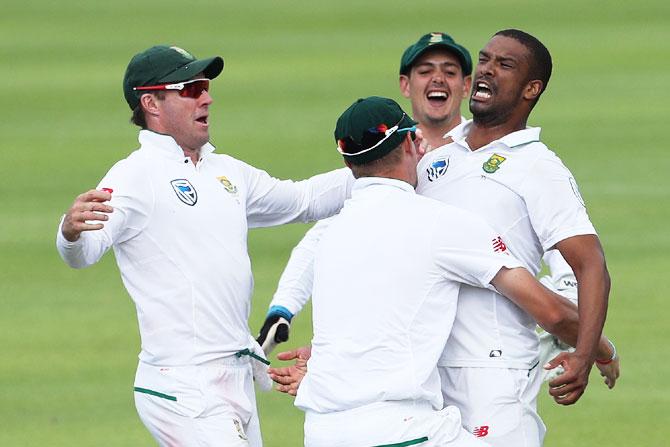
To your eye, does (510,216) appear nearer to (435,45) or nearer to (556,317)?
(556,317)

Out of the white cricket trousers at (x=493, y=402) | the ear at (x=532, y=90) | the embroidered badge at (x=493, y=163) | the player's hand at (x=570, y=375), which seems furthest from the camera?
the ear at (x=532, y=90)

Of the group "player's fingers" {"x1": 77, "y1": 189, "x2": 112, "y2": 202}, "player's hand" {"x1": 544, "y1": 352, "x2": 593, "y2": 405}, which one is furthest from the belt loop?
"player's hand" {"x1": 544, "y1": 352, "x2": 593, "y2": 405}

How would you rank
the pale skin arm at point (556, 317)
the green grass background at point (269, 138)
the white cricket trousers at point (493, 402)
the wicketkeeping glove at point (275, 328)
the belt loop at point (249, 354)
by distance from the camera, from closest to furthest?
1. the pale skin arm at point (556, 317)
2. the white cricket trousers at point (493, 402)
3. the belt loop at point (249, 354)
4. the wicketkeeping glove at point (275, 328)
5. the green grass background at point (269, 138)

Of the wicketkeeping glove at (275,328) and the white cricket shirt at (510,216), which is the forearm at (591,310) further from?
the wicketkeeping glove at (275,328)

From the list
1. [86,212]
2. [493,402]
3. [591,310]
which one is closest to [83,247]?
[86,212]

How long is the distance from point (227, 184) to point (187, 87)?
0.40 meters

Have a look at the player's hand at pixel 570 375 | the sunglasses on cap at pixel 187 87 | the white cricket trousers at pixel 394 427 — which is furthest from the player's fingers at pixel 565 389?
the sunglasses on cap at pixel 187 87

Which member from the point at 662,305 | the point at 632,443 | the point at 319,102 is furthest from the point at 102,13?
the point at 632,443

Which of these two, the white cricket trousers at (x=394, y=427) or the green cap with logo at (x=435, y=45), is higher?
the green cap with logo at (x=435, y=45)

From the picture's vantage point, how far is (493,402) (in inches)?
204

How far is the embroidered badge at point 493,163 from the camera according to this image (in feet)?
17.5

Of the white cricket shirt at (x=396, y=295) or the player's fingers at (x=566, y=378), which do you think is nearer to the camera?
the white cricket shirt at (x=396, y=295)

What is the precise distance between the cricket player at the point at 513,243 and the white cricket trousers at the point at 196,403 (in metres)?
0.86

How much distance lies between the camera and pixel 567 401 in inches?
203
